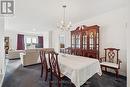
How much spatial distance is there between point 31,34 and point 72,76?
9.75 meters

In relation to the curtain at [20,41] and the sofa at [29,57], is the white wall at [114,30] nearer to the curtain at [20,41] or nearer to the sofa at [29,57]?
the sofa at [29,57]

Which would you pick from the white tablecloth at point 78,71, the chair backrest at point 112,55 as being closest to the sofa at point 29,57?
the white tablecloth at point 78,71

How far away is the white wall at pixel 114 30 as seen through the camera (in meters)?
3.44

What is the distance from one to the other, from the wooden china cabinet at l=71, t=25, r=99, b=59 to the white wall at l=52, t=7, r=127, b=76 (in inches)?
11.0

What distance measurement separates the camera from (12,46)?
9172mm

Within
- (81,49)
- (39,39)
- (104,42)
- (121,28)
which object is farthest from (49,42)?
(121,28)

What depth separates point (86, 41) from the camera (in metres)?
4.57

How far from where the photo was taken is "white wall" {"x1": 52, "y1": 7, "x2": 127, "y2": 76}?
344 cm

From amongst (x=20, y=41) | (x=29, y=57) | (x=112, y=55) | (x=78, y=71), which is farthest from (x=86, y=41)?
(x=20, y=41)

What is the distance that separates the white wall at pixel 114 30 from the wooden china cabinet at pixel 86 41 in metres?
0.28

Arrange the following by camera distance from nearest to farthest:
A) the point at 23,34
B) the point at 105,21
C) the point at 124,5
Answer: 1. the point at 124,5
2. the point at 105,21
3. the point at 23,34

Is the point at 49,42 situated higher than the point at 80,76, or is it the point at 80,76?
the point at 49,42

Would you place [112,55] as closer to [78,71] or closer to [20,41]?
[78,71]

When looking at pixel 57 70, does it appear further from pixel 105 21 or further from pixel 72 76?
pixel 105 21
